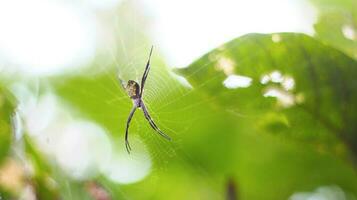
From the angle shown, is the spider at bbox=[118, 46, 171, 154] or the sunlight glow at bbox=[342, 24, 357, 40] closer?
the sunlight glow at bbox=[342, 24, 357, 40]

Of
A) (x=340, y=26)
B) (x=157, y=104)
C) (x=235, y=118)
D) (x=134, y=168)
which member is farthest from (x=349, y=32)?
(x=134, y=168)

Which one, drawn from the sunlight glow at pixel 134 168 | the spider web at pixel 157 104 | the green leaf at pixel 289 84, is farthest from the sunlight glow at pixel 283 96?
the sunlight glow at pixel 134 168

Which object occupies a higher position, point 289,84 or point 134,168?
point 134,168

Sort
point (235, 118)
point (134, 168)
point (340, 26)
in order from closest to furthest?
point (340, 26), point (235, 118), point (134, 168)

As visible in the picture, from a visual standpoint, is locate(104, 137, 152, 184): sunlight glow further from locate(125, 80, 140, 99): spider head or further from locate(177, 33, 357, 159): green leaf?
locate(177, 33, 357, 159): green leaf

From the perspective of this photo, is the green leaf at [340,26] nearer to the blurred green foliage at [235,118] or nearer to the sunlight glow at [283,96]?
the blurred green foliage at [235,118]

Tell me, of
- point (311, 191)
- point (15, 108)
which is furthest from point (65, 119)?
point (311, 191)

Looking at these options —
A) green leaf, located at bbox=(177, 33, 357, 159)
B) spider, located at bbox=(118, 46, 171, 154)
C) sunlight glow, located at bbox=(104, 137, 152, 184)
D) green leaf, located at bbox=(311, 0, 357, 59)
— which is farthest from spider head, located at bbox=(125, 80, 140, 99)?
green leaf, located at bbox=(311, 0, 357, 59)

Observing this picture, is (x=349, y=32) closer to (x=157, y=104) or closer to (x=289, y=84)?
(x=289, y=84)

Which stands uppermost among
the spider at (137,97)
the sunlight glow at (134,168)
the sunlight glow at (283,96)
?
the spider at (137,97)
